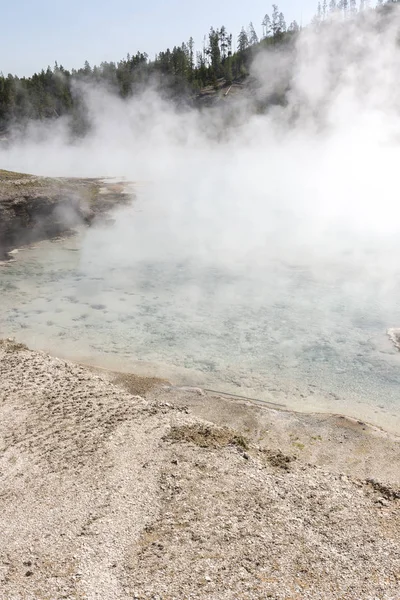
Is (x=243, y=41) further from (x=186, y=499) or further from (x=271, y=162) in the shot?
(x=186, y=499)

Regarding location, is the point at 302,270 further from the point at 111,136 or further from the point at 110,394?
the point at 111,136

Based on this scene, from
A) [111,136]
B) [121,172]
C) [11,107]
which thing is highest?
[11,107]

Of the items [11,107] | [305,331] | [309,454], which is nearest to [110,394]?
[309,454]

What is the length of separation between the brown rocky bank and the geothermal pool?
42.9 inches

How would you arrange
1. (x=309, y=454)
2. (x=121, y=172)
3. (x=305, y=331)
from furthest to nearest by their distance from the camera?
(x=121, y=172) < (x=305, y=331) < (x=309, y=454)

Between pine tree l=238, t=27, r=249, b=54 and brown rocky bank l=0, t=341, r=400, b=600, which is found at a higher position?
pine tree l=238, t=27, r=249, b=54

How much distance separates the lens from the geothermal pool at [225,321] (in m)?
8.54

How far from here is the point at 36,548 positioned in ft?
15.9

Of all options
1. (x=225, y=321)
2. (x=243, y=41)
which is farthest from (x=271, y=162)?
(x=243, y=41)

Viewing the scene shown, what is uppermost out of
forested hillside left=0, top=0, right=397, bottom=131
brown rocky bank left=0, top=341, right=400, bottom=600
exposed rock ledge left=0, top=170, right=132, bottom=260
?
forested hillside left=0, top=0, right=397, bottom=131

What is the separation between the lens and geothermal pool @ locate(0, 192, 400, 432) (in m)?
8.54

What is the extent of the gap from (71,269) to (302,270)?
672 centimetres

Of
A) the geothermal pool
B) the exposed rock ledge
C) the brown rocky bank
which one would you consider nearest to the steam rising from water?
the geothermal pool

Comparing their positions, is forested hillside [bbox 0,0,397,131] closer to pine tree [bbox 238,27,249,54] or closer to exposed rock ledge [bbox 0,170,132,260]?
pine tree [bbox 238,27,249,54]
